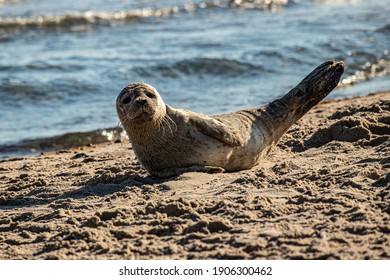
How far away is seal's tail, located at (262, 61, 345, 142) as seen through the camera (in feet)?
24.4

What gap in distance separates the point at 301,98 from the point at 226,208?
2308 millimetres

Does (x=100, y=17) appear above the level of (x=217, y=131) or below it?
below

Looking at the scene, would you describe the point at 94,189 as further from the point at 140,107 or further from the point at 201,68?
the point at 201,68

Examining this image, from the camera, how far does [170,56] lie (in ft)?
48.5

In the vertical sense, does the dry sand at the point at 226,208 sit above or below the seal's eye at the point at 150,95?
below

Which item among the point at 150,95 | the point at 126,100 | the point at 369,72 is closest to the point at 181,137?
the point at 150,95

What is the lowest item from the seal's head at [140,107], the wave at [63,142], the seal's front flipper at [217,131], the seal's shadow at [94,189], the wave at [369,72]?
the wave at [63,142]

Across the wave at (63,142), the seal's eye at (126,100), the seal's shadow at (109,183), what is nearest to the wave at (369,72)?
the wave at (63,142)

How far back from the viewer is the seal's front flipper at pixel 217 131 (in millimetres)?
6875

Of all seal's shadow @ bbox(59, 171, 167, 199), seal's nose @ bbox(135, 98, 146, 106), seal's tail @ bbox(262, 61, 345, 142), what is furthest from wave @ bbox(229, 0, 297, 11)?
seal's nose @ bbox(135, 98, 146, 106)

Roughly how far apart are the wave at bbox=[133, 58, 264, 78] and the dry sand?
19.8 feet

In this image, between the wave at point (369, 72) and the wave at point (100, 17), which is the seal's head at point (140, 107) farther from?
the wave at point (100, 17)

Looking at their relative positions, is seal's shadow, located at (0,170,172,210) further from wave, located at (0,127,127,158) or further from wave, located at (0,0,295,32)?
wave, located at (0,0,295,32)
